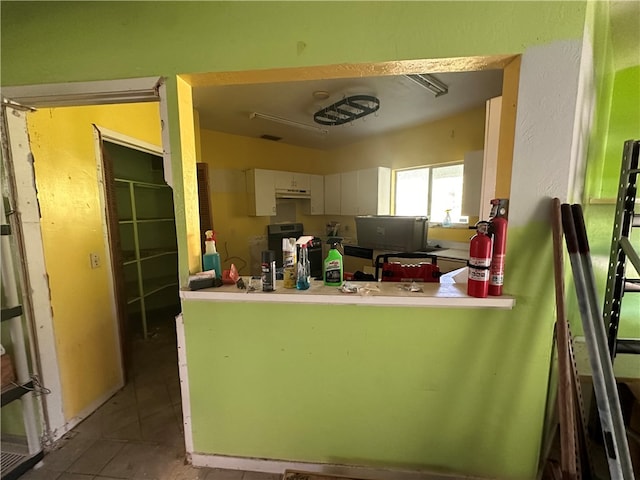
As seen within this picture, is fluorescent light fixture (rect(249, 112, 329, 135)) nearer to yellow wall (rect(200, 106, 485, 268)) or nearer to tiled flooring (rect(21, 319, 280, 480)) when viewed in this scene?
yellow wall (rect(200, 106, 485, 268))

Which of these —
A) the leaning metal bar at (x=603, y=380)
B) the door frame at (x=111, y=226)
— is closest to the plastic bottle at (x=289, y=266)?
the leaning metal bar at (x=603, y=380)

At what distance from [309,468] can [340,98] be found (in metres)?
2.76

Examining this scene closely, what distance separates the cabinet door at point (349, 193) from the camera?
12.8 feet

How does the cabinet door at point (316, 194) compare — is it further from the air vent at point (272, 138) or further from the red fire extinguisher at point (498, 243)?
the red fire extinguisher at point (498, 243)

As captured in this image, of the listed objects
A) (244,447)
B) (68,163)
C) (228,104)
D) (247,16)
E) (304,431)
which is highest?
(228,104)

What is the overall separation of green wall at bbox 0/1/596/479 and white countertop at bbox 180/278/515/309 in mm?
68

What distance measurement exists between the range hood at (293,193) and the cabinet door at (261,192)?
121 millimetres

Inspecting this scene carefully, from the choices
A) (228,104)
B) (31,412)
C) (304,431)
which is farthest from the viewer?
(228,104)

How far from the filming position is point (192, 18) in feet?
3.56

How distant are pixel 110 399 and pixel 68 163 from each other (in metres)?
1.64

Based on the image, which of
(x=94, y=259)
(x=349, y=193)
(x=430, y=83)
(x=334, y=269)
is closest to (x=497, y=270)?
(x=334, y=269)

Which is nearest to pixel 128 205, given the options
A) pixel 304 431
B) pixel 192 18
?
pixel 192 18

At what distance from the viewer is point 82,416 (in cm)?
170

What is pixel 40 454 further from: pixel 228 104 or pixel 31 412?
pixel 228 104
